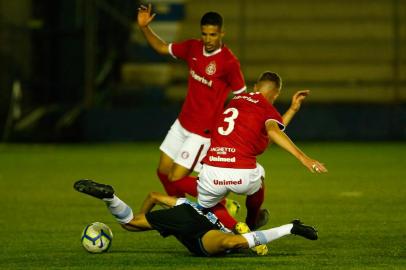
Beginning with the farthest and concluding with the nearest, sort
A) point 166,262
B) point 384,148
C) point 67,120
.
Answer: point 67,120, point 384,148, point 166,262

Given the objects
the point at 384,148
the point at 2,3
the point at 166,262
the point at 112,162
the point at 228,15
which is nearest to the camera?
the point at 166,262

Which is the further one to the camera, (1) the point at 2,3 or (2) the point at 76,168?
(1) the point at 2,3

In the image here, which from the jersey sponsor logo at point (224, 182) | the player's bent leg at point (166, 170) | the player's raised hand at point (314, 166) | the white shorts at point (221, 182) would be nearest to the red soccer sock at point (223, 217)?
the white shorts at point (221, 182)

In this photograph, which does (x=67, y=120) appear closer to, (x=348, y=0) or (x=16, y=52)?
(x=16, y=52)

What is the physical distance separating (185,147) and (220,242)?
7.79ft

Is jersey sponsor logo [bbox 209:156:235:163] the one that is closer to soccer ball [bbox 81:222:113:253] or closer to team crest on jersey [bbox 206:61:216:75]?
soccer ball [bbox 81:222:113:253]

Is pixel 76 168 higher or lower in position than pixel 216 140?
lower

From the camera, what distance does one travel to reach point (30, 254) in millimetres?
7539

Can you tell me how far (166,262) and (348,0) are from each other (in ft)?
60.6

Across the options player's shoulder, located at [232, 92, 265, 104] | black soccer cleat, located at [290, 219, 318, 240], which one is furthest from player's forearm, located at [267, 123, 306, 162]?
black soccer cleat, located at [290, 219, 318, 240]

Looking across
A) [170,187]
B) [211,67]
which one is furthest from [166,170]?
[211,67]

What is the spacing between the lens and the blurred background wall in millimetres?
21203

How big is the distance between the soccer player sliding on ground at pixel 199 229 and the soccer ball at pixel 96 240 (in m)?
0.25

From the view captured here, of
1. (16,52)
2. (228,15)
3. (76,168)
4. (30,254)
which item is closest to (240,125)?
(30,254)
